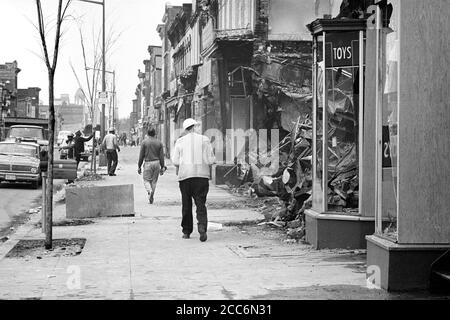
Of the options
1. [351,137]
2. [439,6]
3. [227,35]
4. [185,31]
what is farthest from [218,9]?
[439,6]

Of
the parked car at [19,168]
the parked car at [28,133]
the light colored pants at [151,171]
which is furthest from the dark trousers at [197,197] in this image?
the parked car at [28,133]

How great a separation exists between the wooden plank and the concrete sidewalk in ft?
3.21

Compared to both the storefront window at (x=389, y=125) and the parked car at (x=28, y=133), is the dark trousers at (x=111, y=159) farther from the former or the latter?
the storefront window at (x=389, y=125)

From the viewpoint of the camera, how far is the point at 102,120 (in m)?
32.6

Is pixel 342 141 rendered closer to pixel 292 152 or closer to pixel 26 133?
pixel 292 152

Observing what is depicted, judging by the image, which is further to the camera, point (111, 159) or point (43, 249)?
point (111, 159)

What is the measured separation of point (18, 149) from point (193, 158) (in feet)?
49.2

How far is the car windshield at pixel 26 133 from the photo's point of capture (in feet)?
105

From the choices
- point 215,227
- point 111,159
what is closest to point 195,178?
point 215,227

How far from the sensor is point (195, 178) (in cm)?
1047

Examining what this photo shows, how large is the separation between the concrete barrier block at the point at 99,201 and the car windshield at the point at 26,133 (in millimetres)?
19428

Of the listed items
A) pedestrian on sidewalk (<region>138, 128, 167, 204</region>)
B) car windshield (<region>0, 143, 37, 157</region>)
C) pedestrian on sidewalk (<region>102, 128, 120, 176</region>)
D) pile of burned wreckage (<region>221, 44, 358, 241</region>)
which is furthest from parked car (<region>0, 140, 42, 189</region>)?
pedestrian on sidewalk (<region>138, 128, 167, 204</region>)

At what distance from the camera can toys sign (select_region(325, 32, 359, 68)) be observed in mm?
9453

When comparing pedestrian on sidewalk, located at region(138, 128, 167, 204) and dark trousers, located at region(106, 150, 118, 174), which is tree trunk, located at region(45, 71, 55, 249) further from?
dark trousers, located at region(106, 150, 118, 174)
